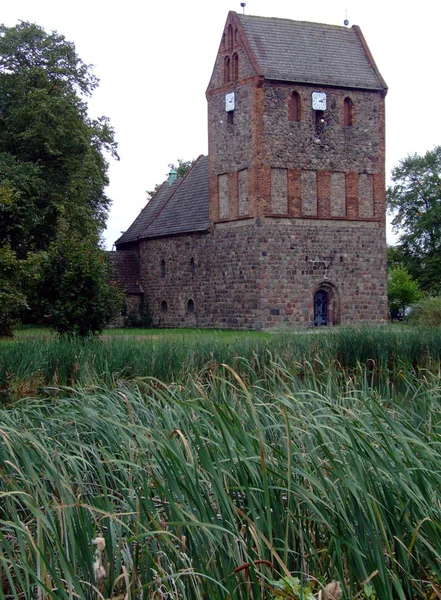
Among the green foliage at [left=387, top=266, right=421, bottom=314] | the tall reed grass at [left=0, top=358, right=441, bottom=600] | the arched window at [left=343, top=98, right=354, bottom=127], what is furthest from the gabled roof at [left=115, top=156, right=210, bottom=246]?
the tall reed grass at [left=0, top=358, right=441, bottom=600]

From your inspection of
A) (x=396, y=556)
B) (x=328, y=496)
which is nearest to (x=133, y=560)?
(x=328, y=496)

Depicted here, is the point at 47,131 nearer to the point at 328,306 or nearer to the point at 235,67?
the point at 235,67

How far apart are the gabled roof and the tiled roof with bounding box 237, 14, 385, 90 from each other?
652 centimetres

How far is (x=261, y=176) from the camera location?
99.8 ft

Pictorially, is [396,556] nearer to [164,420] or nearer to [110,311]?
[164,420]

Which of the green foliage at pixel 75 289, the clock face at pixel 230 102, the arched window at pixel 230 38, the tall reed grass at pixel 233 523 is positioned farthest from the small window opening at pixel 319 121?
the tall reed grass at pixel 233 523

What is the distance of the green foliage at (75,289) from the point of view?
20562 millimetres

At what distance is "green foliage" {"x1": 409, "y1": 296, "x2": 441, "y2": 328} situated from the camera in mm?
24203

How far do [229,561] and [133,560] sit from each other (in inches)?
16.3

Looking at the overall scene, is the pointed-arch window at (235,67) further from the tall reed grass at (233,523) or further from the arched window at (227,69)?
the tall reed grass at (233,523)

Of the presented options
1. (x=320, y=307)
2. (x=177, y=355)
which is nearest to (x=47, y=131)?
(x=320, y=307)

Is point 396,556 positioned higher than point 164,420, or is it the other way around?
point 164,420

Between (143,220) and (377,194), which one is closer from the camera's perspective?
(377,194)

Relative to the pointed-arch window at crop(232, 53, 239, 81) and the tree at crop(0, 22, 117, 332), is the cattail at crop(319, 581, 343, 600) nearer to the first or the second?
the tree at crop(0, 22, 117, 332)
